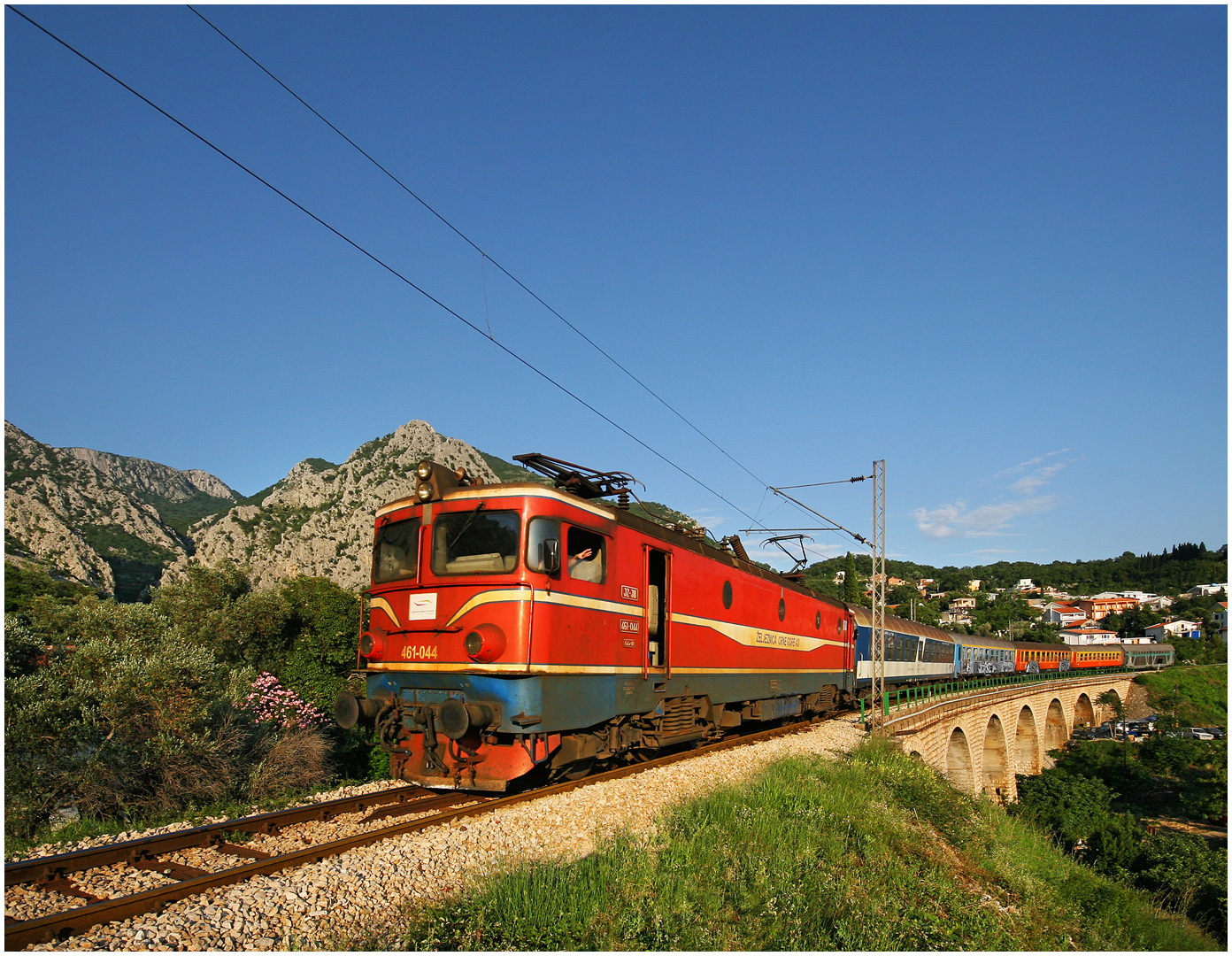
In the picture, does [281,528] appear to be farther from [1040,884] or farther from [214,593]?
[1040,884]

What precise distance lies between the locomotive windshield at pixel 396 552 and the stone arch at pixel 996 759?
35.3m

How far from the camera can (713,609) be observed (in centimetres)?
1355

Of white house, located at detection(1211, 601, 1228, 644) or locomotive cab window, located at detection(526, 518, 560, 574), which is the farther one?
white house, located at detection(1211, 601, 1228, 644)

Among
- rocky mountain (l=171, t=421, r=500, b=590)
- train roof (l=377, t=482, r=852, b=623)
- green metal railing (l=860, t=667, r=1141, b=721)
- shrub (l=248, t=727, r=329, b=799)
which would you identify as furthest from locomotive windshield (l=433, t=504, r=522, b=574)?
rocky mountain (l=171, t=421, r=500, b=590)

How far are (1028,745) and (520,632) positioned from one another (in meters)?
47.5

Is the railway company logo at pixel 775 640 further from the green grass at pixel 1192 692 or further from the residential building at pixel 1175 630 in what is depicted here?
the residential building at pixel 1175 630

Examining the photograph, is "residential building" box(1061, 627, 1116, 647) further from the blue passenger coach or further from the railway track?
the railway track

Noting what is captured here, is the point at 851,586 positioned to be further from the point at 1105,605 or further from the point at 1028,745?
the point at 1105,605

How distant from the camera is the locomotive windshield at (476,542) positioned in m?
9.21

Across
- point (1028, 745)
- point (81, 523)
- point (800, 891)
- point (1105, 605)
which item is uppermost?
point (81, 523)

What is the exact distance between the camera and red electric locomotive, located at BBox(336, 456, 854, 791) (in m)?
8.88

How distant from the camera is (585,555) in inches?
399

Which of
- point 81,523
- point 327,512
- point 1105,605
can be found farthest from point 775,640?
point 1105,605

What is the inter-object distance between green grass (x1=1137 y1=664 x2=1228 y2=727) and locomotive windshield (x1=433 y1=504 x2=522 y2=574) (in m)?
81.9
